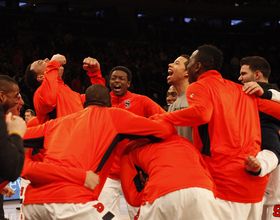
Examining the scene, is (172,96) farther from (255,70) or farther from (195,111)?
(195,111)

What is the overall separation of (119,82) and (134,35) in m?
13.1

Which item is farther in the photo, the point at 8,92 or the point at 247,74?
the point at 247,74

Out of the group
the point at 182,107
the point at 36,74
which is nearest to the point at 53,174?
the point at 182,107

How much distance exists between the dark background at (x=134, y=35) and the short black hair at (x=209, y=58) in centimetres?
861

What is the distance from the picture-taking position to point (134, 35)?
18234mm

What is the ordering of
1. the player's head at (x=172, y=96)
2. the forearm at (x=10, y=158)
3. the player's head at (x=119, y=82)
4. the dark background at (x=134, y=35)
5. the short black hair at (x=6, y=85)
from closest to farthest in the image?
the forearm at (x=10, y=158), the short black hair at (x=6, y=85), the player's head at (x=119, y=82), the player's head at (x=172, y=96), the dark background at (x=134, y=35)

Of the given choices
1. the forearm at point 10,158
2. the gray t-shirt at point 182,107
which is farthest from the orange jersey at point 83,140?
the gray t-shirt at point 182,107

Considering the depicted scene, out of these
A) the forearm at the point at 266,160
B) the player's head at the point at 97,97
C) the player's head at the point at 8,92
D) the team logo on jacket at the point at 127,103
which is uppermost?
the player's head at the point at 8,92

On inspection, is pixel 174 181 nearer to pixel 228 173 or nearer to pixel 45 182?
pixel 228 173

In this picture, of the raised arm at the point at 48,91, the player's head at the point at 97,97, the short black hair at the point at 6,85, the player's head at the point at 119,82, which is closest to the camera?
the short black hair at the point at 6,85

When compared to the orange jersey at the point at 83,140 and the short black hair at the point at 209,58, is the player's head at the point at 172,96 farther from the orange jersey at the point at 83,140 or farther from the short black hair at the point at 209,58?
the orange jersey at the point at 83,140

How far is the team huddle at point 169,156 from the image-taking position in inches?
111

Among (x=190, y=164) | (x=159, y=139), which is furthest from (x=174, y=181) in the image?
(x=159, y=139)

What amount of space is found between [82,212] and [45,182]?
40cm
